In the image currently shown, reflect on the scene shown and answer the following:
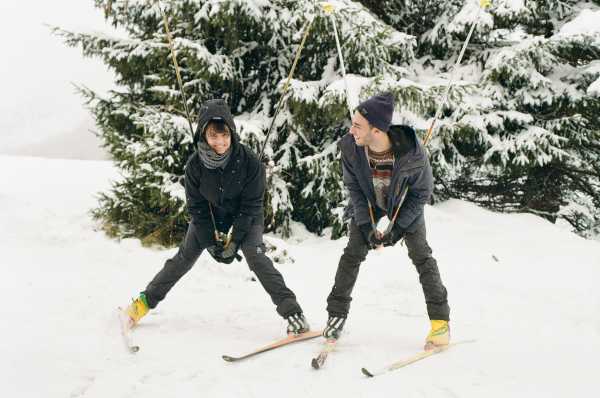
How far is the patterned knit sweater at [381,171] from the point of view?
3.24m

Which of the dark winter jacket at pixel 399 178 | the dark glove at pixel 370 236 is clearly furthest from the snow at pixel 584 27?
the dark glove at pixel 370 236

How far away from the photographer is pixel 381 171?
332 centimetres

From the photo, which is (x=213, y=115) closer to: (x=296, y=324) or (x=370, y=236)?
(x=370, y=236)

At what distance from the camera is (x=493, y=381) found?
2.74m

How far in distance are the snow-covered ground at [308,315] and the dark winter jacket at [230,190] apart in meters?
0.95

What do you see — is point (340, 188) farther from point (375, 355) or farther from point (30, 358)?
point (30, 358)

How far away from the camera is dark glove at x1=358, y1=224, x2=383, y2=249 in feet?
10.7

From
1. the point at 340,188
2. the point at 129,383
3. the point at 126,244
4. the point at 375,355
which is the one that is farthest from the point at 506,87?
the point at 129,383

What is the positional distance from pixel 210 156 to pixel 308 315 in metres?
1.93

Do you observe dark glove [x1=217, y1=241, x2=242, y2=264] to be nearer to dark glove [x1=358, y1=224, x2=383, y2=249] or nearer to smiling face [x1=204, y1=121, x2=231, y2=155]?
smiling face [x1=204, y1=121, x2=231, y2=155]

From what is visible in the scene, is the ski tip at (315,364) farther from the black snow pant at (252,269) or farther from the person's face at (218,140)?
the person's face at (218,140)

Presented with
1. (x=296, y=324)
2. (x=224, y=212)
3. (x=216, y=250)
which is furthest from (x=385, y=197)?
(x=216, y=250)

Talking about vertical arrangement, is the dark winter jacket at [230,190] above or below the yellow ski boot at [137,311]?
above

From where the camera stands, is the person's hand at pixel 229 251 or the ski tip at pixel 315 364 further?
the person's hand at pixel 229 251
